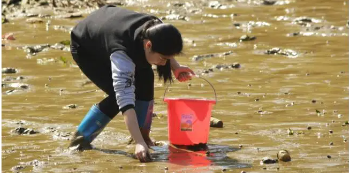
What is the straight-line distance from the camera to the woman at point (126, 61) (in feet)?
16.1

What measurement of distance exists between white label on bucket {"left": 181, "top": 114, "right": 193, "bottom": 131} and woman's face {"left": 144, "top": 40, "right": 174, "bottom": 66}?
48 cm

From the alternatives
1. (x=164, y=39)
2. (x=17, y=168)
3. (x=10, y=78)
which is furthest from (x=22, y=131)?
(x=10, y=78)

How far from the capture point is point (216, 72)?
321 inches

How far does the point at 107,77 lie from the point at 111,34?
35 cm

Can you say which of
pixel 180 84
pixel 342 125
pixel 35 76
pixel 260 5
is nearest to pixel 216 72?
pixel 180 84

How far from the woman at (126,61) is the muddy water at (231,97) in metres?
0.19

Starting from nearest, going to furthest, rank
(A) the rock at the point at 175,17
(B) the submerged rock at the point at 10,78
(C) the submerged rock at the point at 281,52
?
1. (B) the submerged rock at the point at 10,78
2. (C) the submerged rock at the point at 281,52
3. (A) the rock at the point at 175,17

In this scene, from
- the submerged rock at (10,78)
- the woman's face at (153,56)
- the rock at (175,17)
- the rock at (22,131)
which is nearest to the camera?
the woman's face at (153,56)

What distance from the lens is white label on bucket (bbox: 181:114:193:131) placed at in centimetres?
534

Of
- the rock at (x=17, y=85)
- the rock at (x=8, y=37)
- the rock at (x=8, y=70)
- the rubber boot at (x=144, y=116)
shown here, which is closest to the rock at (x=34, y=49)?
the rock at (x=8, y=37)

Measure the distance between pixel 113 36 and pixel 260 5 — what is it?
7.42 meters

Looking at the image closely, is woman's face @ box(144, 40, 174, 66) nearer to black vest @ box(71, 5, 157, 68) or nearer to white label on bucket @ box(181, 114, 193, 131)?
black vest @ box(71, 5, 157, 68)

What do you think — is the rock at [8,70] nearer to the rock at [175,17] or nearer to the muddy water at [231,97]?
the muddy water at [231,97]

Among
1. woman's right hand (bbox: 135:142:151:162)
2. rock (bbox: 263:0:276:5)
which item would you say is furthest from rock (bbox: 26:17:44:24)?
woman's right hand (bbox: 135:142:151:162)
